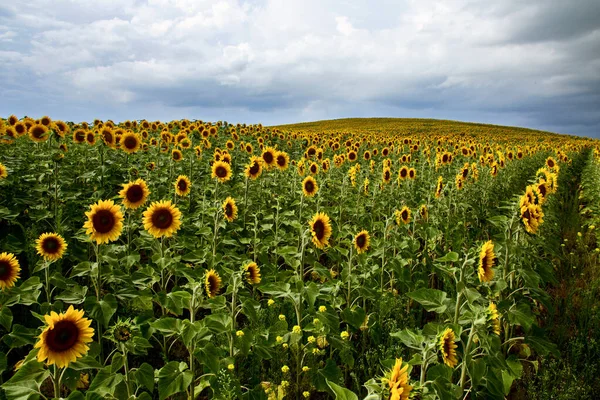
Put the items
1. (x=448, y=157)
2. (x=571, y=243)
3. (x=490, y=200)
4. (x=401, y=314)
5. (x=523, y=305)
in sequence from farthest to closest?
(x=448, y=157)
(x=490, y=200)
(x=571, y=243)
(x=401, y=314)
(x=523, y=305)

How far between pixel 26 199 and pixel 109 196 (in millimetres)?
1227

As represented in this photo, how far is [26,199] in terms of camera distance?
5602 mm

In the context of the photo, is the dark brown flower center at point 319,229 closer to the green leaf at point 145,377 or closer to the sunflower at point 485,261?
the sunflower at point 485,261

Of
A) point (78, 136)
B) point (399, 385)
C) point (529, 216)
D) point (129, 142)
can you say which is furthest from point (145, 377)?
point (78, 136)

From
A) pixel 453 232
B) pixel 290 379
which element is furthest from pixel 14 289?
pixel 453 232

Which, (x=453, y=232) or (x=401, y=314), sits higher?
(x=453, y=232)

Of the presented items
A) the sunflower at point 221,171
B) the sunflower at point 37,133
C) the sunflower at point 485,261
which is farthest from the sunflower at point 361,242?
the sunflower at point 37,133

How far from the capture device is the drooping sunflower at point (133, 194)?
4324mm

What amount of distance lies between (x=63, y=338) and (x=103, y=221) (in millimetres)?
1380

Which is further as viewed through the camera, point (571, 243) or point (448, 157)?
point (448, 157)

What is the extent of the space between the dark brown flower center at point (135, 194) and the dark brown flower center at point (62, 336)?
2.08 meters

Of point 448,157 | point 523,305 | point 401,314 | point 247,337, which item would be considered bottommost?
point 401,314

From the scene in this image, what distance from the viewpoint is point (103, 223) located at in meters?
3.62

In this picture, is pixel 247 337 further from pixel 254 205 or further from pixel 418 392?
pixel 254 205
